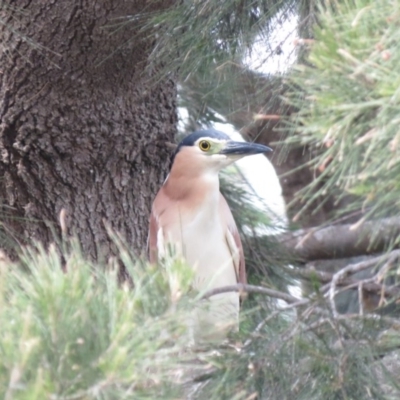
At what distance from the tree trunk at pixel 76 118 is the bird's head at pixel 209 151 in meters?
0.15

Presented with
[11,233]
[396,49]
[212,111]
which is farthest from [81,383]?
[212,111]

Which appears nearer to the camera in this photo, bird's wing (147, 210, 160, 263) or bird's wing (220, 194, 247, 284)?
bird's wing (147, 210, 160, 263)

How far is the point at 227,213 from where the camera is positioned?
238 cm

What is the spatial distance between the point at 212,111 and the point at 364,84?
6.68ft

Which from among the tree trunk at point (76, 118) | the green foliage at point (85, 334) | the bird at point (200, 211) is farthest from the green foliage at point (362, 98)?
the bird at point (200, 211)

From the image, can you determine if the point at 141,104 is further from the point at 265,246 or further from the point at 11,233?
the point at 265,246

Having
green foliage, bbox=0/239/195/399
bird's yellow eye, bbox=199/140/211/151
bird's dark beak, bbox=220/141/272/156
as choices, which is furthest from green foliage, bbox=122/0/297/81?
green foliage, bbox=0/239/195/399

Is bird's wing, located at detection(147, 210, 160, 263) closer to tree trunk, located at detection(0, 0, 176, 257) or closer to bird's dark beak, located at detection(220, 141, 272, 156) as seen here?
tree trunk, located at detection(0, 0, 176, 257)

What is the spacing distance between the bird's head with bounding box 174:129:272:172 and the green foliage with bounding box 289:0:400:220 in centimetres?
118

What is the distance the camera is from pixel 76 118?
1.99 m

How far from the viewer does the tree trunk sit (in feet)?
6.31

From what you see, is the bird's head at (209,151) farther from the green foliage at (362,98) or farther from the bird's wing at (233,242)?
the green foliage at (362,98)

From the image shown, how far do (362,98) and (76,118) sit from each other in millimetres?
1177

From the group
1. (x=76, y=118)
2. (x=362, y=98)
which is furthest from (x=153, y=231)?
(x=362, y=98)
